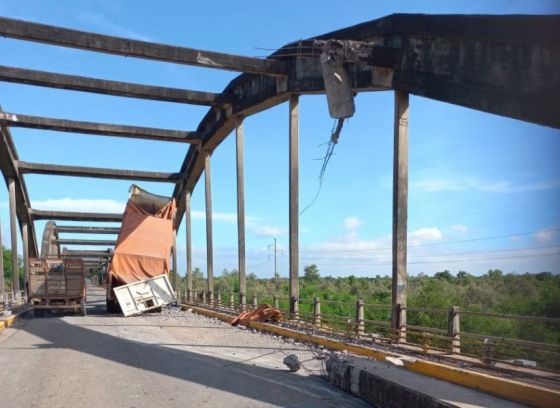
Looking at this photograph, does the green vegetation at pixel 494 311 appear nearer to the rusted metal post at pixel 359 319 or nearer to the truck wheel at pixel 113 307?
the rusted metal post at pixel 359 319

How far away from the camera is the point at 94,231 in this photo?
61219mm

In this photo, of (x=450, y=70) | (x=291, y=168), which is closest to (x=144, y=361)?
(x=450, y=70)

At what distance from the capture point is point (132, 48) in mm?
19516

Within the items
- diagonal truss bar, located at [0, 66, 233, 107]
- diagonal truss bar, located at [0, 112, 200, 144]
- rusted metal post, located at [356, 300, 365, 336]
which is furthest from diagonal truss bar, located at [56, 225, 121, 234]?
rusted metal post, located at [356, 300, 365, 336]

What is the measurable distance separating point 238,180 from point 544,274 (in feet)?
73.2

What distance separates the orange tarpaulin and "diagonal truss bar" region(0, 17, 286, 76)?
10.2 m

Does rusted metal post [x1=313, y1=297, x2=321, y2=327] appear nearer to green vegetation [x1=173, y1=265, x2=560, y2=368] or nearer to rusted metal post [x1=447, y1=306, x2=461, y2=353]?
green vegetation [x1=173, y1=265, x2=560, y2=368]

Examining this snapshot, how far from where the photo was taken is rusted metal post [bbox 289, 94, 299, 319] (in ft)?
65.3

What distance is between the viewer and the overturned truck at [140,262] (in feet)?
84.4

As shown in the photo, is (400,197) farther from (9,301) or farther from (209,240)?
(9,301)

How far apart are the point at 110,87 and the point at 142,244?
725cm

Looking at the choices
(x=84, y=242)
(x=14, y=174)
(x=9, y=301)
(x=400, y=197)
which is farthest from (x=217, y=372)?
(x=84, y=242)

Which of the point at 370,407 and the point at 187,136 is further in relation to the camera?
the point at 187,136

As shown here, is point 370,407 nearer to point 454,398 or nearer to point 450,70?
point 454,398
